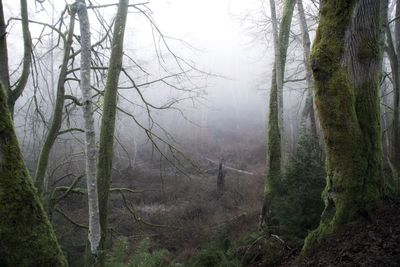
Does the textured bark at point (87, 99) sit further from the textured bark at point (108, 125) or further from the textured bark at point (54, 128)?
the textured bark at point (54, 128)

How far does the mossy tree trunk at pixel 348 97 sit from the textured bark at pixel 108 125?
3.23 metres

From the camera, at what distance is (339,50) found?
3516 mm

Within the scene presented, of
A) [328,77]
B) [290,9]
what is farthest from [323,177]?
[290,9]

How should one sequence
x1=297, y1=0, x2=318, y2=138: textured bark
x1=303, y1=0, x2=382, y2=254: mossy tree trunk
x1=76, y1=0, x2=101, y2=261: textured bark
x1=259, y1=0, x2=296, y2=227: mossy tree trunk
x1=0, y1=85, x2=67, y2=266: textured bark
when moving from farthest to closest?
x1=297, y1=0, x2=318, y2=138: textured bark → x1=259, y1=0, x2=296, y2=227: mossy tree trunk → x1=76, y1=0, x2=101, y2=261: textured bark → x1=303, y1=0, x2=382, y2=254: mossy tree trunk → x1=0, y1=85, x2=67, y2=266: textured bark

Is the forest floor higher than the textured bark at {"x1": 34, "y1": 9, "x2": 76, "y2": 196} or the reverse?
the reverse

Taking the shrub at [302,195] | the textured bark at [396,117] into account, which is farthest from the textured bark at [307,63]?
the shrub at [302,195]

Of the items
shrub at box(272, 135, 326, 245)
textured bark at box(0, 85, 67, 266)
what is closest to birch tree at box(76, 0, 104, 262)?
textured bark at box(0, 85, 67, 266)

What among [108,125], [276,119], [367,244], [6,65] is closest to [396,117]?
[276,119]

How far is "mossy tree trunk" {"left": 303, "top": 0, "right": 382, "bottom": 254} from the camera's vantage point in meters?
3.51

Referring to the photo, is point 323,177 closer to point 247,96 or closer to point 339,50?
point 339,50

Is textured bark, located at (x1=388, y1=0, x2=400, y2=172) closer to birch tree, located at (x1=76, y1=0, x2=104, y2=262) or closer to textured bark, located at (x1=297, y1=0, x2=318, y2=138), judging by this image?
textured bark, located at (x1=297, y1=0, x2=318, y2=138)

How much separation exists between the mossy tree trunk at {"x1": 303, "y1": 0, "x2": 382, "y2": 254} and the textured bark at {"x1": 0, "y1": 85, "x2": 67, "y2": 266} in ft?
8.66

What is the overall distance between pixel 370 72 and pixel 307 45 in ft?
19.2

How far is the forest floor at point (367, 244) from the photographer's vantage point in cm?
294
